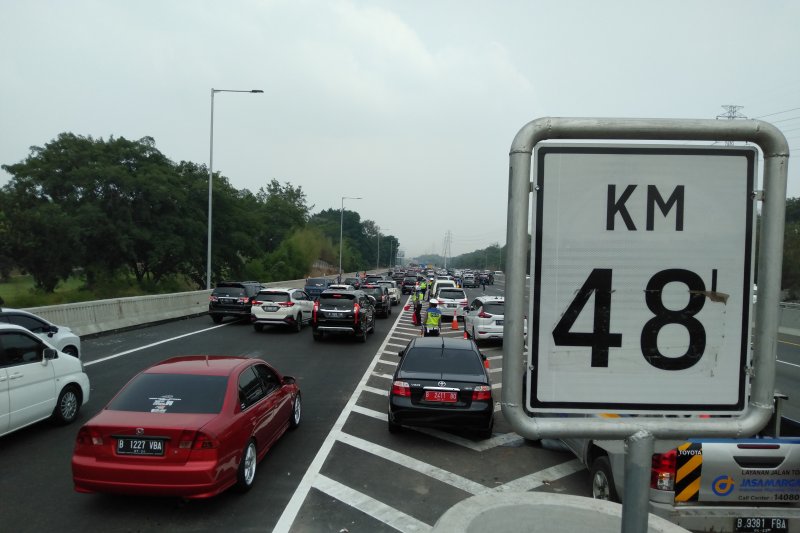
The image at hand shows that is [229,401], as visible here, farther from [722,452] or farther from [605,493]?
[722,452]

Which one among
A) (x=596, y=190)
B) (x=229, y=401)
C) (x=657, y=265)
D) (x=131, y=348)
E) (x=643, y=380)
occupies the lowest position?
(x=131, y=348)

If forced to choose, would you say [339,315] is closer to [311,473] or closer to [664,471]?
[311,473]

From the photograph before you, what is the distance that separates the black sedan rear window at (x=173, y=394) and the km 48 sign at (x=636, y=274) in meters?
5.65

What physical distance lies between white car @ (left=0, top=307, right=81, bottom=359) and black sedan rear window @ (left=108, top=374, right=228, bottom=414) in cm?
697

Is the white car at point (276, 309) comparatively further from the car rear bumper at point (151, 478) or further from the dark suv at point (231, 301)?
the car rear bumper at point (151, 478)

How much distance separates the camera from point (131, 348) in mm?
17156

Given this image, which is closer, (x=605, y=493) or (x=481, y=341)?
(x=605, y=493)

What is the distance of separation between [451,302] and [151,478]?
71.8 feet

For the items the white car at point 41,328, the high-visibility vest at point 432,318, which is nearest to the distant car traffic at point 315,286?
the high-visibility vest at point 432,318

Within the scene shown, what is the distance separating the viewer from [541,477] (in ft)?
25.1

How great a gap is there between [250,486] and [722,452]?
207 inches

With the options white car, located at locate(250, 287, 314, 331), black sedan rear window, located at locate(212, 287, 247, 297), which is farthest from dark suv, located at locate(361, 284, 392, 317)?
black sedan rear window, located at locate(212, 287, 247, 297)

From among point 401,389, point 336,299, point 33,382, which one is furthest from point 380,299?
point 33,382

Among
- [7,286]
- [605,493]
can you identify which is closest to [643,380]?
[605,493]
